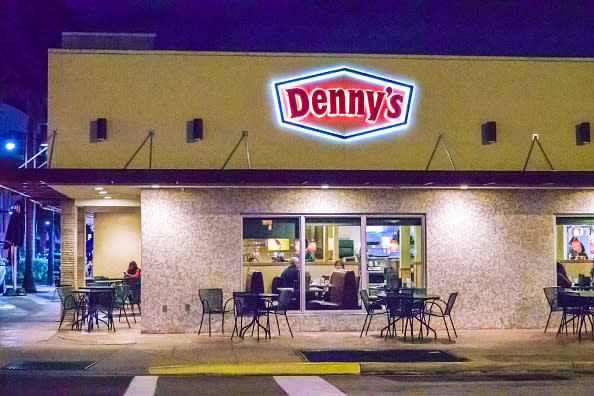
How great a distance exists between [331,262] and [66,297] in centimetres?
597

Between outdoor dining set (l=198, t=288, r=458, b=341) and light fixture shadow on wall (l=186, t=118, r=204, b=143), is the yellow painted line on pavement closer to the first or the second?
outdoor dining set (l=198, t=288, r=458, b=341)

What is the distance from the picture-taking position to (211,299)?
16.8 m

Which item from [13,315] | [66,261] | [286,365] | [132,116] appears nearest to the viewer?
[286,365]

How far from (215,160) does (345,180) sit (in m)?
3.14

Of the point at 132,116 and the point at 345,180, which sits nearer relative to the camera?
the point at 345,180

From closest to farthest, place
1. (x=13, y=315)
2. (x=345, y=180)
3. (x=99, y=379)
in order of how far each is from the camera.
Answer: (x=99, y=379) < (x=345, y=180) < (x=13, y=315)

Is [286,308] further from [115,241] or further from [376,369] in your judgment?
[115,241]

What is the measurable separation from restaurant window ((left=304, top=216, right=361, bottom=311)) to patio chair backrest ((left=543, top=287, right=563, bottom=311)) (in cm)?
410

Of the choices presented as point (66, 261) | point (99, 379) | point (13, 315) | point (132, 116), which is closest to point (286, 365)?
point (99, 379)

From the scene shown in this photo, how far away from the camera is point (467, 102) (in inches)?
710

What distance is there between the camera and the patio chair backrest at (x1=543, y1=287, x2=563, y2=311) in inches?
668

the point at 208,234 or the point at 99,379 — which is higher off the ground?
the point at 208,234

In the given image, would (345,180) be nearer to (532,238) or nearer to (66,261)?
(532,238)

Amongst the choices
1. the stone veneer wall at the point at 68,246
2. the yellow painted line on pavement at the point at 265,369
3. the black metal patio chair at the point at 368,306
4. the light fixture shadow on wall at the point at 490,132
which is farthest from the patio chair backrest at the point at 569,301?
the stone veneer wall at the point at 68,246
